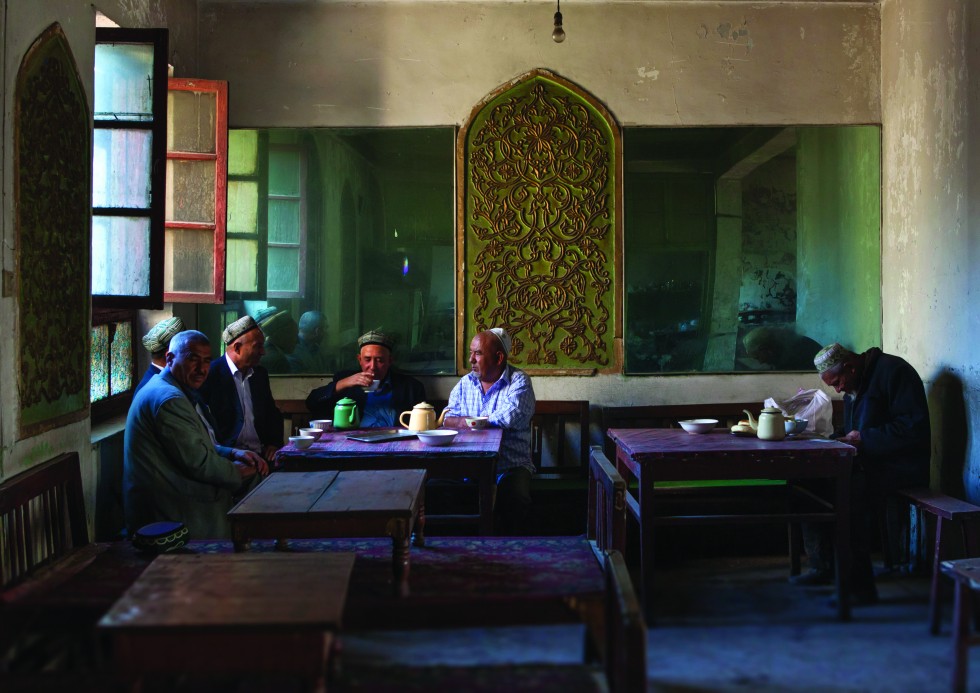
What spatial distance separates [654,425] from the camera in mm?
5555

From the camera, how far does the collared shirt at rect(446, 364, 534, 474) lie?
4.65 meters

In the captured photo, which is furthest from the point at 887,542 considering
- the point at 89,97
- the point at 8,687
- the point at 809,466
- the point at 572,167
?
the point at 89,97

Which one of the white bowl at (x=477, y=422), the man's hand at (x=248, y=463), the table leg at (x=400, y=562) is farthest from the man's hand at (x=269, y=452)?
the table leg at (x=400, y=562)

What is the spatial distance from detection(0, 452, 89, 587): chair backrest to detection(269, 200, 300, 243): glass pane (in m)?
2.22

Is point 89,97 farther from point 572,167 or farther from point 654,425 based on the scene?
point 654,425

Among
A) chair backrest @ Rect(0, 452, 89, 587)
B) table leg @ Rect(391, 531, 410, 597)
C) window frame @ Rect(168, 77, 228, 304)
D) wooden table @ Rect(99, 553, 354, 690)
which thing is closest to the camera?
wooden table @ Rect(99, 553, 354, 690)

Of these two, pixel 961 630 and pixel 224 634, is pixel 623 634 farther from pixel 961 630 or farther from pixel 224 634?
pixel 961 630

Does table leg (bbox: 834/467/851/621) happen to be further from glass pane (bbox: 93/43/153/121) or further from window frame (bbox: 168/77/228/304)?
glass pane (bbox: 93/43/153/121)

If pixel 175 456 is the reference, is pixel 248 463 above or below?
below

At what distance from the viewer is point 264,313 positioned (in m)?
5.51

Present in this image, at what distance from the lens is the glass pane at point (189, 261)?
16.1 feet

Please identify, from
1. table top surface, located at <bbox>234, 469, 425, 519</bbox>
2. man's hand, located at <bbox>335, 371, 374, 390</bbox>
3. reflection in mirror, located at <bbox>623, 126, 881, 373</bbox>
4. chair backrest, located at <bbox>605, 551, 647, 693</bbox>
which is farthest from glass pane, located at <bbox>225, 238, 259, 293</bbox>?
chair backrest, located at <bbox>605, 551, 647, 693</bbox>

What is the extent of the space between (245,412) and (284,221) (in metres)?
1.30

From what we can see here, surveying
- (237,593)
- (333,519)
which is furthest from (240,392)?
(237,593)
